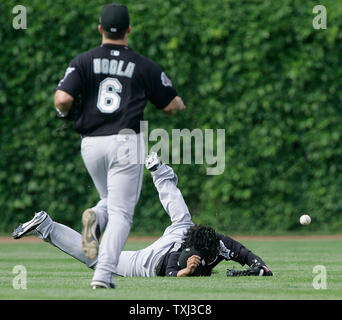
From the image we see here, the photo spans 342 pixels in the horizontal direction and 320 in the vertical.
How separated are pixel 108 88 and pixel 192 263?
1.89 meters

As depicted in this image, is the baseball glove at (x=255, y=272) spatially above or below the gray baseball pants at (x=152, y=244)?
below

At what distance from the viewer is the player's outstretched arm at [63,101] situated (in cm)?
666

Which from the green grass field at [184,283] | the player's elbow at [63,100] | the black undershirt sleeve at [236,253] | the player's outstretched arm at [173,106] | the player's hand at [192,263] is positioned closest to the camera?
the green grass field at [184,283]

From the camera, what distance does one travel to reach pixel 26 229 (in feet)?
26.1

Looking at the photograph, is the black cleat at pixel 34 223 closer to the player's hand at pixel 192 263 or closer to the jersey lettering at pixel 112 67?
the player's hand at pixel 192 263

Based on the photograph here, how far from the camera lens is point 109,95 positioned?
6.80 m

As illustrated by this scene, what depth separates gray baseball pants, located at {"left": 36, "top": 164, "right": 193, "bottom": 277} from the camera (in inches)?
310

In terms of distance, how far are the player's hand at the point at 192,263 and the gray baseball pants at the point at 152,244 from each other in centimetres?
41

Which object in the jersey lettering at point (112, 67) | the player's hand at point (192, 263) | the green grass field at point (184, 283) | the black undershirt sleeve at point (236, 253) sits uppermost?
the jersey lettering at point (112, 67)

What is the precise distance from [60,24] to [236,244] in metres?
7.26

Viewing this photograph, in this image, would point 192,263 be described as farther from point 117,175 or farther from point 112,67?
point 112,67

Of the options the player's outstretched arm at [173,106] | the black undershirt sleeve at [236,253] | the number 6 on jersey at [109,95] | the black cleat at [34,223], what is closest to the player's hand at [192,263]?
the black undershirt sleeve at [236,253]
